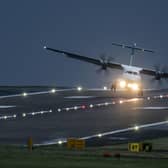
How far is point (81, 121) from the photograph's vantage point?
154ft

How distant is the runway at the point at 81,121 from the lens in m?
36.6

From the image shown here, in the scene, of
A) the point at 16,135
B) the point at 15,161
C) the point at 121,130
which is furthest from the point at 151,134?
the point at 15,161

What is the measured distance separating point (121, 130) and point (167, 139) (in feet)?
21.3

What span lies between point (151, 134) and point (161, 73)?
55.6 metres

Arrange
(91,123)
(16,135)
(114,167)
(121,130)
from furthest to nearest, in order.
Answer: (91,123)
(121,130)
(16,135)
(114,167)

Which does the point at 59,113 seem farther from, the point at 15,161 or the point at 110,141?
the point at 15,161

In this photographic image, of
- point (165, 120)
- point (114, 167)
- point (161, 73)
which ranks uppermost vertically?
point (161, 73)

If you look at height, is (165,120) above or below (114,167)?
above

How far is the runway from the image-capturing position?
1441 inches

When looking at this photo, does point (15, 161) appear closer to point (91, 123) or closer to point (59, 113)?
point (91, 123)

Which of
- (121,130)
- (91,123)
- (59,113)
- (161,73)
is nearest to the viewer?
(121,130)

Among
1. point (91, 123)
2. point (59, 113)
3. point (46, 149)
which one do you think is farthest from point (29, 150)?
point (59, 113)

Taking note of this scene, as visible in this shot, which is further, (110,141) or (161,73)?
(161,73)

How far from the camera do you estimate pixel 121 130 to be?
40.2 meters
